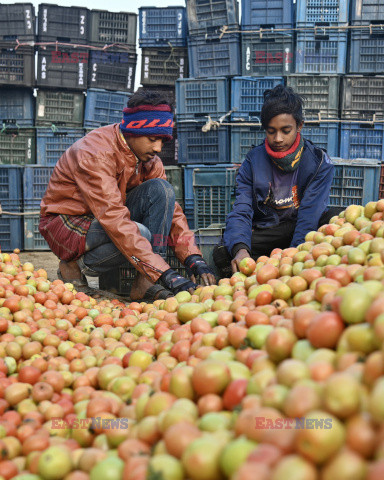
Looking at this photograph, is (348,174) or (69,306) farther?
(348,174)

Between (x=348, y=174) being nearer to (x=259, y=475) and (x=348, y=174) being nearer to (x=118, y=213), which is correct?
Result: (x=118, y=213)

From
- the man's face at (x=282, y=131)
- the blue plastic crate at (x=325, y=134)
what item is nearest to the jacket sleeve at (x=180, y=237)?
the man's face at (x=282, y=131)

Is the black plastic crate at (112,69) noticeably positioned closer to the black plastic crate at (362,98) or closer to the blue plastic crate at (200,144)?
the blue plastic crate at (200,144)

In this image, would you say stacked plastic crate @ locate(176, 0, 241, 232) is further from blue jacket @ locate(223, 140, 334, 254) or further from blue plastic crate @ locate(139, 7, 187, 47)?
blue jacket @ locate(223, 140, 334, 254)

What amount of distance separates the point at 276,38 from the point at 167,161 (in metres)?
2.57

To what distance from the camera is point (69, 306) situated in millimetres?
3486

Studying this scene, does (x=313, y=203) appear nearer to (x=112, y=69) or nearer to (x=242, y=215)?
(x=242, y=215)

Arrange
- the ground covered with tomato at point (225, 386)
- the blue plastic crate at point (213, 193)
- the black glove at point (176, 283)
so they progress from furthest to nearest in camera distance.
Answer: the blue plastic crate at point (213, 193) < the black glove at point (176, 283) < the ground covered with tomato at point (225, 386)

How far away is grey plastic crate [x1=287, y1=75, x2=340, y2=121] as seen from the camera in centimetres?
668

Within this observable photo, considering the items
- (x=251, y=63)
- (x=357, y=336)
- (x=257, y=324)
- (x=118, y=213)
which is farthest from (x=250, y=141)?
(x=357, y=336)

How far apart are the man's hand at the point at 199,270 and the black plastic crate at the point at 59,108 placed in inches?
179

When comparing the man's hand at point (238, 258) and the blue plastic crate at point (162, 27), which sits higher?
the blue plastic crate at point (162, 27)

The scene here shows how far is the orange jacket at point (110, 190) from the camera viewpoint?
3842mm

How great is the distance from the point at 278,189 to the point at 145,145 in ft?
4.45
